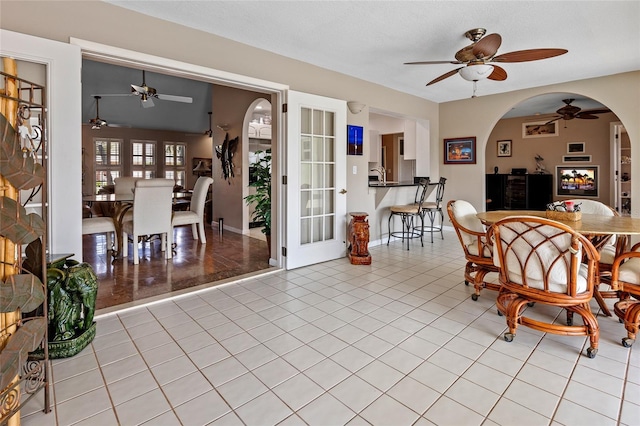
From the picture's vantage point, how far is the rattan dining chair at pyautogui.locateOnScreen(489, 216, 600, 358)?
2.14 meters

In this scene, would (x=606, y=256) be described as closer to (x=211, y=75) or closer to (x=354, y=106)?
(x=354, y=106)

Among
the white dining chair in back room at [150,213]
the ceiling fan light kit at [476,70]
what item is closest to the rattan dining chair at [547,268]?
the ceiling fan light kit at [476,70]

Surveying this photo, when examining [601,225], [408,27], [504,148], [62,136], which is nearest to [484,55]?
[408,27]

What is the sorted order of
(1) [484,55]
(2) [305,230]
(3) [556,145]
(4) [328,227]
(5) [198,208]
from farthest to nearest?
(3) [556,145], (5) [198,208], (4) [328,227], (2) [305,230], (1) [484,55]

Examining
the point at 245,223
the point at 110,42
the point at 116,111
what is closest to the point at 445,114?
the point at 245,223

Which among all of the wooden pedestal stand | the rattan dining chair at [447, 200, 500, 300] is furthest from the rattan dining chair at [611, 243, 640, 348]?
the wooden pedestal stand

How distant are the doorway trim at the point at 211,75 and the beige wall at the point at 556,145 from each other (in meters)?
7.40

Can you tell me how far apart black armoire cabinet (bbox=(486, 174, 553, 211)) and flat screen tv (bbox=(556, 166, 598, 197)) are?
243 millimetres

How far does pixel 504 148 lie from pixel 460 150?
12.0 feet

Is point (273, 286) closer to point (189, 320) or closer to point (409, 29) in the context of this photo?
point (189, 320)

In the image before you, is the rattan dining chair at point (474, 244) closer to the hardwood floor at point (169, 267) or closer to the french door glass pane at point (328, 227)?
the french door glass pane at point (328, 227)

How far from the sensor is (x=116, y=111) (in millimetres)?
9242

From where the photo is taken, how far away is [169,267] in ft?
13.9

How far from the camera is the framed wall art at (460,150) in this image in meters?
6.21
